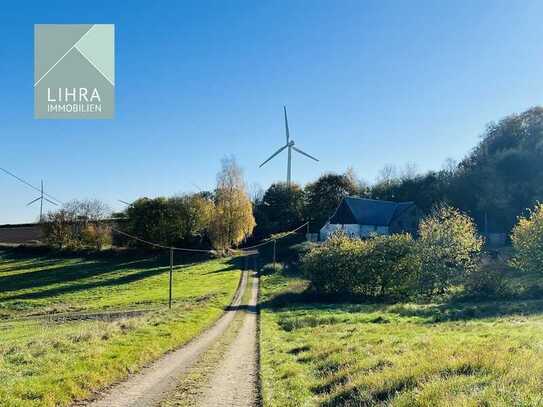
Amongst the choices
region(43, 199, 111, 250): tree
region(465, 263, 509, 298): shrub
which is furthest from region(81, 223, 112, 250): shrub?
region(465, 263, 509, 298): shrub

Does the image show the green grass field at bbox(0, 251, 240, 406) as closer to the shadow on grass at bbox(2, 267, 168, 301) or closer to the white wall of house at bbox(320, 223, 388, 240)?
the shadow on grass at bbox(2, 267, 168, 301)

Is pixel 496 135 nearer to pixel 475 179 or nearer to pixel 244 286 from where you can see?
pixel 475 179

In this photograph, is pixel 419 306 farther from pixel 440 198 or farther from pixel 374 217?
pixel 440 198

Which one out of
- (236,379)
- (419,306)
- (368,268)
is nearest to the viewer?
(236,379)

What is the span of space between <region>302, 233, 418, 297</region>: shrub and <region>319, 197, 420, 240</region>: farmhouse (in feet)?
127

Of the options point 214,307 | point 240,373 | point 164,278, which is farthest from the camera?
point 164,278

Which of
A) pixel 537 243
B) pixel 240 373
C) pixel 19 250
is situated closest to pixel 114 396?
pixel 240 373

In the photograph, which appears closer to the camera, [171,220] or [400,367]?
[400,367]

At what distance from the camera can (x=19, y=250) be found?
305 feet

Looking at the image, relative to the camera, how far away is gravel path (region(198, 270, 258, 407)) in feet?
37.5

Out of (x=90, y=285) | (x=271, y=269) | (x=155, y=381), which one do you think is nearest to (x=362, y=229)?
(x=271, y=269)

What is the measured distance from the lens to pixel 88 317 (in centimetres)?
3541

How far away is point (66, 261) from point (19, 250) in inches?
844

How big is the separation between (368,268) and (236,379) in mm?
26726
